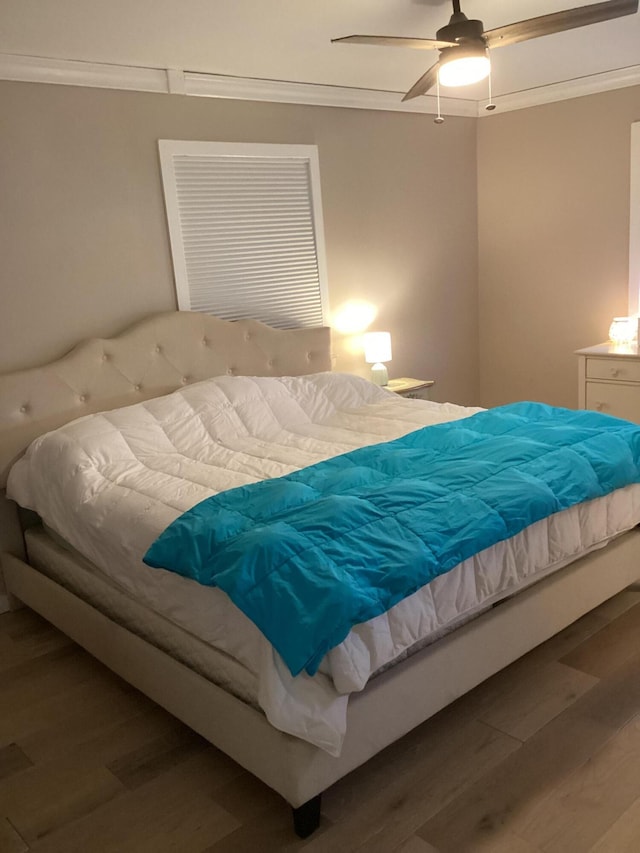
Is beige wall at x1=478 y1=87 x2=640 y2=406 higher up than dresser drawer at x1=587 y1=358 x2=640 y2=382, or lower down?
higher up

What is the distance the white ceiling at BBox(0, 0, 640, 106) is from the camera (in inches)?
107

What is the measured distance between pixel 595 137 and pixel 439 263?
1.17 metres

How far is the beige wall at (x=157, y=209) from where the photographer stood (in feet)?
10.6

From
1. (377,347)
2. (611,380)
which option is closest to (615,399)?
(611,380)

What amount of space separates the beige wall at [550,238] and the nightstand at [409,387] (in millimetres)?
852

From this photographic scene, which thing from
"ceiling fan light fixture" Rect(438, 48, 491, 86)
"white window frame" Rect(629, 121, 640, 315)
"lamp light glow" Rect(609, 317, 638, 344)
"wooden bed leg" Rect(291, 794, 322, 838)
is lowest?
"wooden bed leg" Rect(291, 794, 322, 838)

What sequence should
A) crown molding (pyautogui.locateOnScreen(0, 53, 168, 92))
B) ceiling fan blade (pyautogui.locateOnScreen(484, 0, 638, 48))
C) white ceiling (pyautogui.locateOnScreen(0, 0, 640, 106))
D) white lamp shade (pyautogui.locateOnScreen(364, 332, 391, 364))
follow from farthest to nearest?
white lamp shade (pyautogui.locateOnScreen(364, 332, 391, 364)) → crown molding (pyautogui.locateOnScreen(0, 53, 168, 92)) → white ceiling (pyautogui.locateOnScreen(0, 0, 640, 106)) → ceiling fan blade (pyautogui.locateOnScreen(484, 0, 638, 48))

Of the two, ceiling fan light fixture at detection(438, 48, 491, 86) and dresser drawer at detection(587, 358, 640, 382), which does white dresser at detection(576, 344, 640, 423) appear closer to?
dresser drawer at detection(587, 358, 640, 382)

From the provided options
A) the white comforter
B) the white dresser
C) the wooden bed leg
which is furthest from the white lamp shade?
the wooden bed leg

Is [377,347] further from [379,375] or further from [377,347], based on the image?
[379,375]

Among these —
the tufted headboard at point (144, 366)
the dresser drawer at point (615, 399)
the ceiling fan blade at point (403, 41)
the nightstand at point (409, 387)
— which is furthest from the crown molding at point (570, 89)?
the ceiling fan blade at point (403, 41)

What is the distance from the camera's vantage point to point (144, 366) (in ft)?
11.5

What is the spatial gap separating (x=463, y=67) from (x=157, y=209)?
1623mm

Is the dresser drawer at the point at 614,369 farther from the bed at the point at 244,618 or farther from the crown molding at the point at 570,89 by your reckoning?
the crown molding at the point at 570,89
